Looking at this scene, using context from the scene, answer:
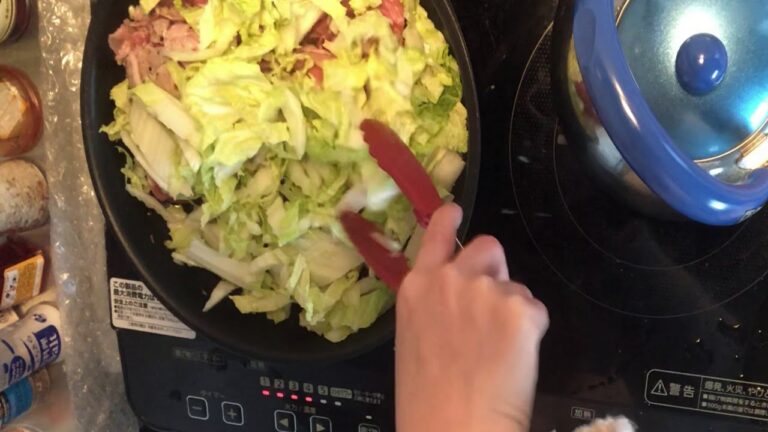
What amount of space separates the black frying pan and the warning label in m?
0.32

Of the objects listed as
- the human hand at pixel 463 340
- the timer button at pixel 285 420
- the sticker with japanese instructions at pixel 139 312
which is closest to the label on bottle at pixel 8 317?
the sticker with japanese instructions at pixel 139 312

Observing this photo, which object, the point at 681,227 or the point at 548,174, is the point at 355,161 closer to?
the point at 548,174

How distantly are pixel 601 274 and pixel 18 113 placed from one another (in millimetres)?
809

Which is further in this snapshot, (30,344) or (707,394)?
(30,344)

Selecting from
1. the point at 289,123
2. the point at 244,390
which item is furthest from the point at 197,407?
the point at 289,123

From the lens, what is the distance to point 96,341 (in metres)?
1.11

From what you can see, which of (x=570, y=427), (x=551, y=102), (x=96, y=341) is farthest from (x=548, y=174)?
(x=96, y=341)

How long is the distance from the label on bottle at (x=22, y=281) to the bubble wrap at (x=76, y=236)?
22 millimetres

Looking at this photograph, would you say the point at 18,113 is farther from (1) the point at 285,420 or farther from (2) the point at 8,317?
(1) the point at 285,420

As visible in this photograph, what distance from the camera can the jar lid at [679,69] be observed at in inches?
28.1

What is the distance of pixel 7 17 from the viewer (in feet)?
3.29

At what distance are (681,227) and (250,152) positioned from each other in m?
0.50

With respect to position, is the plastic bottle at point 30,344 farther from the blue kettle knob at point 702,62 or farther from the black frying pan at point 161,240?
the blue kettle knob at point 702,62

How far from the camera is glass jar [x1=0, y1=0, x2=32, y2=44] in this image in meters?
1.00
